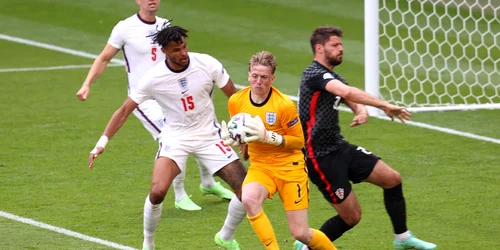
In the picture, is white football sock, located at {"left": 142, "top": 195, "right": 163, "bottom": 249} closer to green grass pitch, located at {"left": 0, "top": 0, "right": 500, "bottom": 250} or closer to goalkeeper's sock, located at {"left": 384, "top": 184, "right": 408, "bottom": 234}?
green grass pitch, located at {"left": 0, "top": 0, "right": 500, "bottom": 250}

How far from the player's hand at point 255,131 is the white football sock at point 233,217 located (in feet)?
3.06

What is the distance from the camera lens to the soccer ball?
8.52 m

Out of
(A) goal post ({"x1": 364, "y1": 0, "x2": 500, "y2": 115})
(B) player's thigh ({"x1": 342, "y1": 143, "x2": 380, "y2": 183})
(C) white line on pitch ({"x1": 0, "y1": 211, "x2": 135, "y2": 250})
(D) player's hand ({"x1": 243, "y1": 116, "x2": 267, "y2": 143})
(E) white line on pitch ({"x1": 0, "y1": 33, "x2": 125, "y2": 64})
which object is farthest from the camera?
(E) white line on pitch ({"x1": 0, "y1": 33, "x2": 125, "y2": 64})

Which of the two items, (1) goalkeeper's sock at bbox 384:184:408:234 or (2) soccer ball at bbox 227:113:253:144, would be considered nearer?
(2) soccer ball at bbox 227:113:253:144

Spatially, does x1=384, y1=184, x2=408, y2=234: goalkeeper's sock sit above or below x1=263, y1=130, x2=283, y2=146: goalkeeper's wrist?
below

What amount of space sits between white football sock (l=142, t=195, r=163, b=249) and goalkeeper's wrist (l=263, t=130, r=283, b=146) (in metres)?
1.35

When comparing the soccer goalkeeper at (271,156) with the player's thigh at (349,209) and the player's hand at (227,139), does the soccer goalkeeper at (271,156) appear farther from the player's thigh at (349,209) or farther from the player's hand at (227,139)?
the player's thigh at (349,209)

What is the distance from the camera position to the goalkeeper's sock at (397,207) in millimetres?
9391

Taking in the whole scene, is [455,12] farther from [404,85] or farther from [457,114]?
[457,114]

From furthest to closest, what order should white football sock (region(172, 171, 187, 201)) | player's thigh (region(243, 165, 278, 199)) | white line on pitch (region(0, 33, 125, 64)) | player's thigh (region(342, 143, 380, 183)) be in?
white line on pitch (region(0, 33, 125, 64)), white football sock (region(172, 171, 187, 201)), player's thigh (region(342, 143, 380, 183)), player's thigh (region(243, 165, 278, 199))

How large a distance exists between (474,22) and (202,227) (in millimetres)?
8915

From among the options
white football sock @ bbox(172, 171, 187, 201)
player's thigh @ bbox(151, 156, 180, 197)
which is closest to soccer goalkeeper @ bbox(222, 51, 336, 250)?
player's thigh @ bbox(151, 156, 180, 197)

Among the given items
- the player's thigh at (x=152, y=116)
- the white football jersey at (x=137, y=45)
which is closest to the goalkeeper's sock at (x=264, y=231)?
the player's thigh at (x=152, y=116)

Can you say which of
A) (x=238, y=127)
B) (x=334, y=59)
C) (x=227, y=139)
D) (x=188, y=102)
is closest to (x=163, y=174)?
(x=188, y=102)
